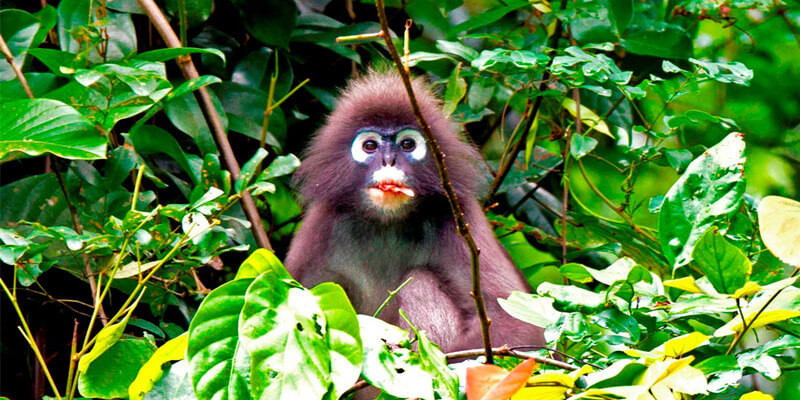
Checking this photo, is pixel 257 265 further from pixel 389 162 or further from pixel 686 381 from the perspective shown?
pixel 389 162

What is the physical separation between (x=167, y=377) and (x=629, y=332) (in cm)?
96

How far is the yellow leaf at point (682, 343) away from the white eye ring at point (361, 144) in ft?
6.27

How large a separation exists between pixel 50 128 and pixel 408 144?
4.29 ft

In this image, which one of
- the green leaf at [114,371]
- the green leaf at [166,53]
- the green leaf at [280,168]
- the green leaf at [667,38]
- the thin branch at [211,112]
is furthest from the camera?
the green leaf at [667,38]

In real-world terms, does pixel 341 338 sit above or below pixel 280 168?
above

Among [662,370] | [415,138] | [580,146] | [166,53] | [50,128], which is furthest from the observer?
[415,138]

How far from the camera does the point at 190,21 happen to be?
348 cm

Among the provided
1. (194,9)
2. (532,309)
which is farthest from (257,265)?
(194,9)

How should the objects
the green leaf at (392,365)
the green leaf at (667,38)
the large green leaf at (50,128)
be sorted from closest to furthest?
the green leaf at (392,365) < the large green leaf at (50,128) < the green leaf at (667,38)

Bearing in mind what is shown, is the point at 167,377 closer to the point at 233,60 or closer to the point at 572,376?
the point at 572,376

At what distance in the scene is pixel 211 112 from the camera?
128 inches

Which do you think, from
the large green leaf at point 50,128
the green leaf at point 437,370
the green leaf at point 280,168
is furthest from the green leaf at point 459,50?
the green leaf at point 437,370

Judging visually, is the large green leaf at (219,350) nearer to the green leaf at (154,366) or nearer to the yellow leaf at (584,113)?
the green leaf at (154,366)

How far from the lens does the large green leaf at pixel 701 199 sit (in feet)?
5.59
